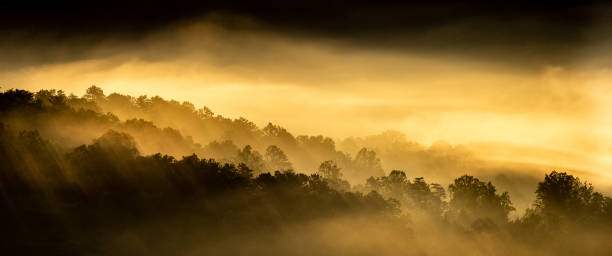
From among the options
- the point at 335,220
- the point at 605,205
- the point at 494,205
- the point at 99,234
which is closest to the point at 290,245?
Answer: the point at 335,220

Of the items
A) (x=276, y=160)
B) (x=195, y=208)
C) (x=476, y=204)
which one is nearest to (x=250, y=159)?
(x=276, y=160)

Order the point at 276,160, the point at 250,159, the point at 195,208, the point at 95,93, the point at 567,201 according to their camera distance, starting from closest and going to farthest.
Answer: the point at 195,208 → the point at 567,201 → the point at 250,159 → the point at 276,160 → the point at 95,93

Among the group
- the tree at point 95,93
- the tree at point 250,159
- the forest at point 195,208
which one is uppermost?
the tree at point 95,93

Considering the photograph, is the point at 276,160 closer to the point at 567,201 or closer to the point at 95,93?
the point at 95,93

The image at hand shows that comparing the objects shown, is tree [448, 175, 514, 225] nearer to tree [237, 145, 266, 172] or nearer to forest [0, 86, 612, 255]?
forest [0, 86, 612, 255]

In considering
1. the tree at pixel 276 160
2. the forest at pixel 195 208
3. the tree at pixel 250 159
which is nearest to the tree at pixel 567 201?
the forest at pixel 195 208

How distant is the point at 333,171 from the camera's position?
16725 cm

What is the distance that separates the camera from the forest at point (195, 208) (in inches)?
3617

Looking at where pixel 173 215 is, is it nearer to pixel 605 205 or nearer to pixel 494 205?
pixel 494 205

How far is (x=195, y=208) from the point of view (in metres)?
105

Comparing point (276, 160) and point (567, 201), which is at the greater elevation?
point (276, 160)

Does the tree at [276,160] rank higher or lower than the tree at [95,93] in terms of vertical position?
lower

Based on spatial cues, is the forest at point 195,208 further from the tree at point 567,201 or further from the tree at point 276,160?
the tree at point 276,160

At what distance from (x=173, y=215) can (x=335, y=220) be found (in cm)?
3032
